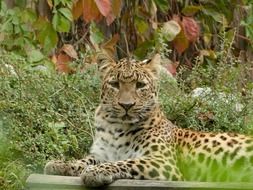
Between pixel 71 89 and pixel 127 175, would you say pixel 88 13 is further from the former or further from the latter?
pixel 127 175

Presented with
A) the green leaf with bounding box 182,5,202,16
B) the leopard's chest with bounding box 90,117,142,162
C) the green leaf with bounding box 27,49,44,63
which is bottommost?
the leopard's chest with bounding box 90,117,142,162

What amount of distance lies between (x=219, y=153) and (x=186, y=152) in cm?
20

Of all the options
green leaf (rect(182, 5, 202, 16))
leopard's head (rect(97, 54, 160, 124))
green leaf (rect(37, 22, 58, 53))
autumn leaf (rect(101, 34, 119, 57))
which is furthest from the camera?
green leaf (rect(182, 5, 202, 16))

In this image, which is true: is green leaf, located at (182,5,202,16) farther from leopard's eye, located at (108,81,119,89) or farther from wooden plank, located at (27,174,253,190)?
wooden plank, located at (27,174,253,190)

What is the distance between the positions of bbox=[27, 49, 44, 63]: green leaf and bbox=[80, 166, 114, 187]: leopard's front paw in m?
3.78

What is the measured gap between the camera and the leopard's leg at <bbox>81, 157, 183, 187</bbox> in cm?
456

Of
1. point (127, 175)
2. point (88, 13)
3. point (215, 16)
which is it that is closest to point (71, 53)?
point (88, 13)

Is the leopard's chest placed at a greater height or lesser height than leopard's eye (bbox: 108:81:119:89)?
lesser

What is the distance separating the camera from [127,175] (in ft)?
15.5

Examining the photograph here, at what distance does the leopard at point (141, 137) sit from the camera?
5.12 meters

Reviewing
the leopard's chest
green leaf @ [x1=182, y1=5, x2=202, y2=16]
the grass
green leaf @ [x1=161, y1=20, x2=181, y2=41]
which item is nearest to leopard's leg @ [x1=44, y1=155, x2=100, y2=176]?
the leopard's chest

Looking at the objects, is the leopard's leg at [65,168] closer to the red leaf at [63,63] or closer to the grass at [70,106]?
the grass at [70,106]

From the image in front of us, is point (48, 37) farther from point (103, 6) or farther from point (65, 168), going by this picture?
point (65, 168)

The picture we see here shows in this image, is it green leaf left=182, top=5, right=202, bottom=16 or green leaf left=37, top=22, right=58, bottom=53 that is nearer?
green leaf left=37, top=22, right=58, bottom=53
